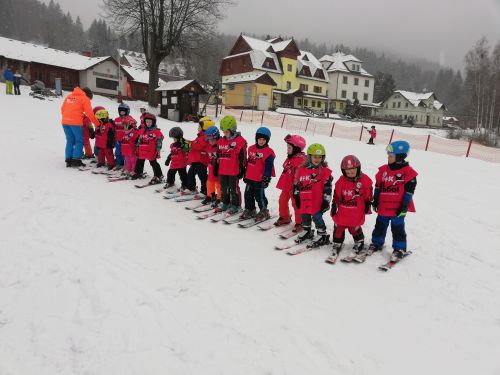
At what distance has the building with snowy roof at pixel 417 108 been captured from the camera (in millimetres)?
71938

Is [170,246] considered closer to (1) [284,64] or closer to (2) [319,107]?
(1) [284,64]

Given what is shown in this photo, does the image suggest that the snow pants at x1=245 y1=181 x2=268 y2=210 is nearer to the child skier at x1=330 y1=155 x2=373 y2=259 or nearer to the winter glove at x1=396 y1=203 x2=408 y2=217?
the child skier at x1=330 y1=155 x2=373 y2=259

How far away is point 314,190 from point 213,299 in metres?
2.65

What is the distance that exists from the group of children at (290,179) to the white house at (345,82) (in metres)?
59.3

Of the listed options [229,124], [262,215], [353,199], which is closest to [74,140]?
[229,124]

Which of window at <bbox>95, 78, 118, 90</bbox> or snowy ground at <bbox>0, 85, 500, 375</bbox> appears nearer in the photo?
snowy ground at <bbox>0, 85, 500, 375</bbox>

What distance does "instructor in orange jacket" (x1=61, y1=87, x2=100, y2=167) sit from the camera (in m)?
9.16

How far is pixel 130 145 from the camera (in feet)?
29.1

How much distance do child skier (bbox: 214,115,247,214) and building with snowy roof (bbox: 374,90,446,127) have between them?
238 feet

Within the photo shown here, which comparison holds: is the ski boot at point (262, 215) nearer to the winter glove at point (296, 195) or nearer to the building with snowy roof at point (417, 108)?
the winter glove at point (296, 195)

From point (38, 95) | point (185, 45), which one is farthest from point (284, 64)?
point (38, 95)

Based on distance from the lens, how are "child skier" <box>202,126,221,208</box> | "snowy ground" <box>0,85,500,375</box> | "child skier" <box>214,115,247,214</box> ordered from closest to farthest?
"snowy ground" <box>0,85,500,375</box> → "child skier" <box>214,115,247,214</box> → "child skier" <box>202,126,221,208</box>

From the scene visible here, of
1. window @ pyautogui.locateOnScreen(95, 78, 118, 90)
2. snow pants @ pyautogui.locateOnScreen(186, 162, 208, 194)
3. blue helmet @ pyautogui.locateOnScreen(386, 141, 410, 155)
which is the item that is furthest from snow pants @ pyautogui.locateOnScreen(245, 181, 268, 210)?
window @ pyautogui.locateOnScreen(95, 78, 118, 90)

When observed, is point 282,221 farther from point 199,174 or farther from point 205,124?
point 205,124
